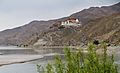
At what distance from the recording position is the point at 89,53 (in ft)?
36.1

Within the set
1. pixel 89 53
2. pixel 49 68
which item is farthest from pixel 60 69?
pixel 89 53

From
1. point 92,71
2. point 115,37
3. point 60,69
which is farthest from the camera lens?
point 115,37

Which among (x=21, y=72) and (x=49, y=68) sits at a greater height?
(x=49, y=68)

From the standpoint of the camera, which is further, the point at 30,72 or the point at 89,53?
the point at 30,72

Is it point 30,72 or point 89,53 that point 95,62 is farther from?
point 30,72

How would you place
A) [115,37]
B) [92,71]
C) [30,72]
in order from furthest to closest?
[115,37] → [30,72] → [92,71]

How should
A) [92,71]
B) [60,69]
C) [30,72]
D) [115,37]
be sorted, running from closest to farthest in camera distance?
[92,71], [60,69], [30,72], [115,37]

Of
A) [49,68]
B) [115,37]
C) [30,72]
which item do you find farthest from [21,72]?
[115,37]

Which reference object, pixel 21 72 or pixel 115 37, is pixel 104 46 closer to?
pixel 21 72

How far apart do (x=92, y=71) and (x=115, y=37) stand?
593ft

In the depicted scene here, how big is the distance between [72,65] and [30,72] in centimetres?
4919

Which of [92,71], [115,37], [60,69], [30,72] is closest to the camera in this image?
[92,71]

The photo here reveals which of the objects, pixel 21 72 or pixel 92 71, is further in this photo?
pixel 21 72

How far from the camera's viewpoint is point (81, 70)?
441 inches
